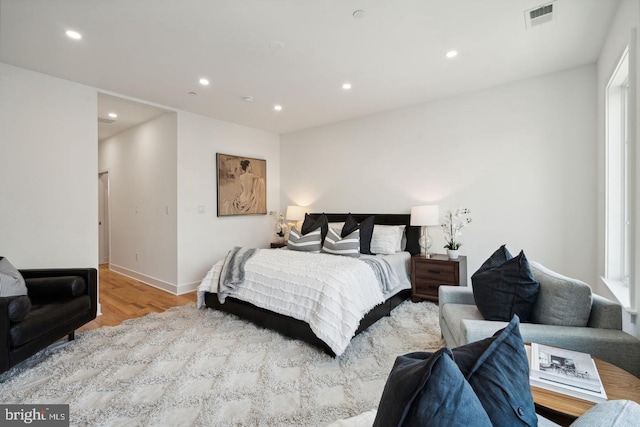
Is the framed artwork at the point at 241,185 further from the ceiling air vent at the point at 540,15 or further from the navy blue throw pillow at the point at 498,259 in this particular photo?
the ceiling air vent at the point at 540,15

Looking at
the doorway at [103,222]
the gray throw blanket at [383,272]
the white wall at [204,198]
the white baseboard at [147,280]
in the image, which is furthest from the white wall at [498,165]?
the doorway at [103,222]

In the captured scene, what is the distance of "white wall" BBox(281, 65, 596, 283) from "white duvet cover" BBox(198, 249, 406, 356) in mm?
1786

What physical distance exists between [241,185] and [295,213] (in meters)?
1.09

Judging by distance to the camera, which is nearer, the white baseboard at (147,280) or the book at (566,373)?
the book at (566,373)

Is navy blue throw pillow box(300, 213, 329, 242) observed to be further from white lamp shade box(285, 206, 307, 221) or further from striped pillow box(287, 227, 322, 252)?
white lamp shade box(285, 206, 307, 221)

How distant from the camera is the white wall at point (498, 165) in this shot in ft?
10.3

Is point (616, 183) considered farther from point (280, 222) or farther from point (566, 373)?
point (280, 222)

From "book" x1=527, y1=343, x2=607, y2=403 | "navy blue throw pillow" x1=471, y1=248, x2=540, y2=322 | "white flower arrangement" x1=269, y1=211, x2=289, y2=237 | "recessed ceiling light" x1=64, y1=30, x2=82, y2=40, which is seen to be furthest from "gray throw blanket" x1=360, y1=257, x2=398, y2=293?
"recessed ceiling light" x1=64, y1=30, x2=82, y2=40

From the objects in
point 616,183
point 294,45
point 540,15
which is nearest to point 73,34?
point 294,45

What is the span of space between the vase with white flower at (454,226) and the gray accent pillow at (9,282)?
4329 millimetres

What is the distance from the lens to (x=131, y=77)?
3.21 m

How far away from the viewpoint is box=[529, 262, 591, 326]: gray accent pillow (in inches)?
61.8

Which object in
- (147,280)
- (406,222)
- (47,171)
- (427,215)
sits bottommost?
(147,280)

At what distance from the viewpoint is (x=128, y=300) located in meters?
3.96
